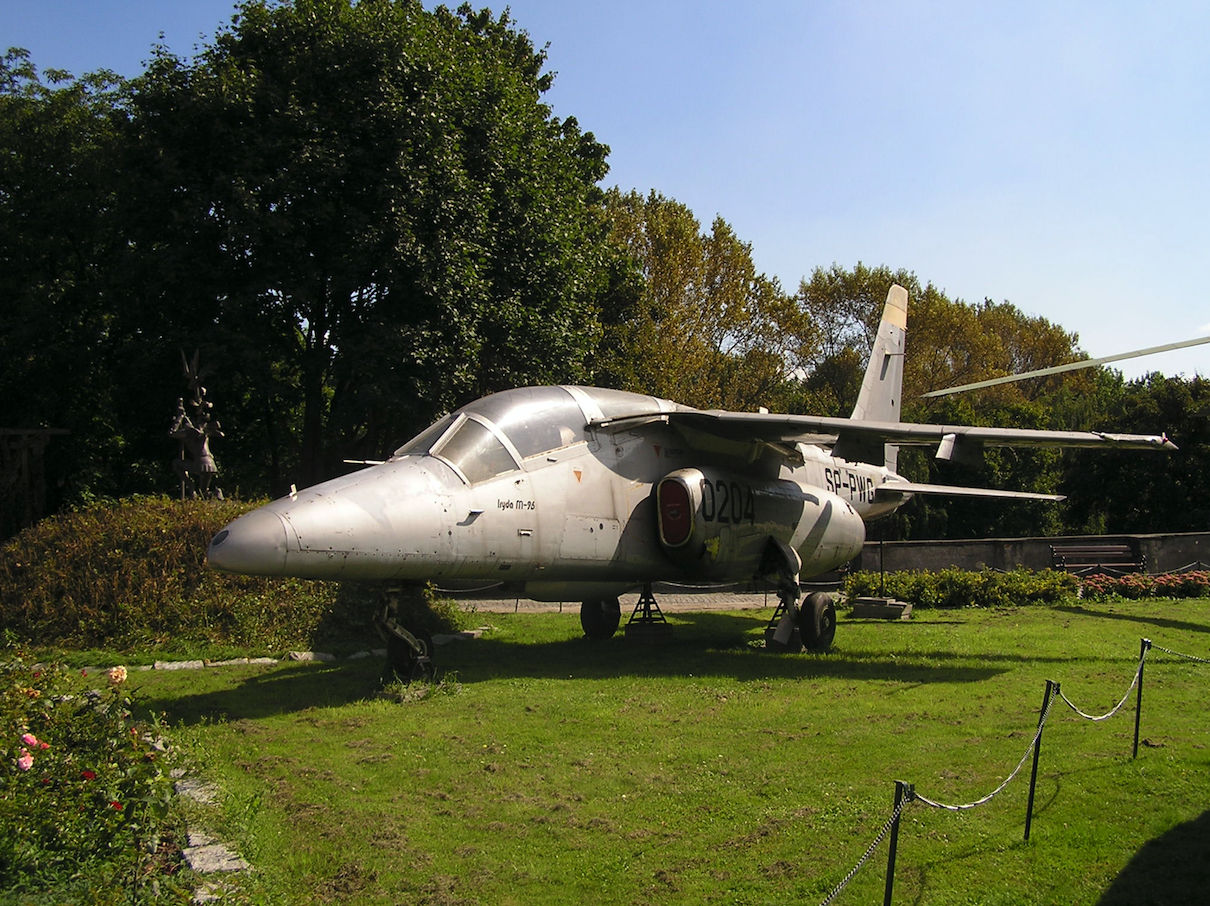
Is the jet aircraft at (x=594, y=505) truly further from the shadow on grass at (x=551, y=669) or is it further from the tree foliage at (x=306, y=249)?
the tree foliage at (x=306, y=249)

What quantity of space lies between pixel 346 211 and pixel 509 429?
10.9 metres

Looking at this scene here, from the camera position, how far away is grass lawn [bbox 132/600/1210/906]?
17.4ft

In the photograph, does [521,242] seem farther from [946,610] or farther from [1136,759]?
[1136,759]

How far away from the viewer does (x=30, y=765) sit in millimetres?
5086

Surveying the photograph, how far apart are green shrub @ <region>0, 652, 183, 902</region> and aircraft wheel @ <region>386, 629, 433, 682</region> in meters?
3.96

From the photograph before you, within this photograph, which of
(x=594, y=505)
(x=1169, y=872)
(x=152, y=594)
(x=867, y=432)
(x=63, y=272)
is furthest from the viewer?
(x=63, y=272)

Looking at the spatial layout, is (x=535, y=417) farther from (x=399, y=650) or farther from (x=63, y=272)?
(x=63, y=272)

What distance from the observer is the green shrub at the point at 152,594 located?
1266 cm

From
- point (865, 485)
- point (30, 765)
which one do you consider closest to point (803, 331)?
point (865, 485)

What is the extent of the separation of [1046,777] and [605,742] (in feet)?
11.4

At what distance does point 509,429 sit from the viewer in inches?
417

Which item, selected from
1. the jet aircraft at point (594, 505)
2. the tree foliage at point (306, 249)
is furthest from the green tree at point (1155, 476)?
the jet aircraft at point (594, 505)

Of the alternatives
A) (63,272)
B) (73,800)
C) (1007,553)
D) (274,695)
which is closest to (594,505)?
(274,695)

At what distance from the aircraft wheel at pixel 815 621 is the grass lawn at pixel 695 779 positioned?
1.01 metres
